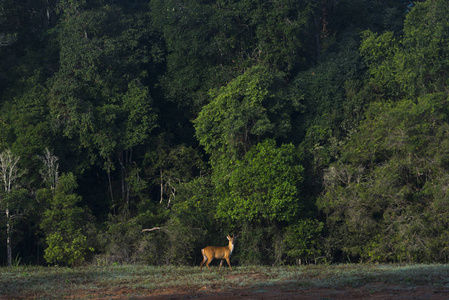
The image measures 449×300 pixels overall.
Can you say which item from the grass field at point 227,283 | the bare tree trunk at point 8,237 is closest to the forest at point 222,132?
the bare tree trunk at point 8,237

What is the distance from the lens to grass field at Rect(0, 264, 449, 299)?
11203 mm

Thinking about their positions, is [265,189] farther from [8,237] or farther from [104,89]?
[8,237]

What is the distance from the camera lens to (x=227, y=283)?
12680 millimetres

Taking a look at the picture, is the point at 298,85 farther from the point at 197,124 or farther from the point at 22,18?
the point at 22,18

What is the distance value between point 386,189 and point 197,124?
8457 mm

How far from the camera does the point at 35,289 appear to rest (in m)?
12.6

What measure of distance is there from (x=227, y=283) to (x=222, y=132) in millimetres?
11450

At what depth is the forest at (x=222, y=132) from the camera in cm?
2108

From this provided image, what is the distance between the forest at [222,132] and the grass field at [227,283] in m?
6.06

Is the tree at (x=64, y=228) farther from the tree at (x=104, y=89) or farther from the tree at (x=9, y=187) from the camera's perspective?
the tree at (x=104, y=89)

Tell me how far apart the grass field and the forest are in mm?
6060

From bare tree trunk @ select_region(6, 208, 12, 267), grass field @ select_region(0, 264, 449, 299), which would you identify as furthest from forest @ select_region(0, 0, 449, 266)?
grass field @ select_region(0, 264, 449, 299)

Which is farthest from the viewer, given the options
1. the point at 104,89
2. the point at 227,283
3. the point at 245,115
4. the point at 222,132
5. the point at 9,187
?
the point at 104,89

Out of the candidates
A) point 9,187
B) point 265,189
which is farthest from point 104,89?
point 265,189
